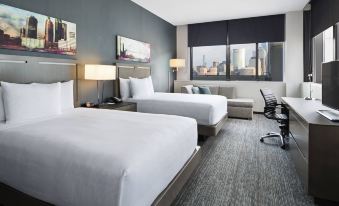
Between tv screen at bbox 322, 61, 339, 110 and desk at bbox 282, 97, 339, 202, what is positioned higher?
tv screen at bbox 322, 61, 339, 110

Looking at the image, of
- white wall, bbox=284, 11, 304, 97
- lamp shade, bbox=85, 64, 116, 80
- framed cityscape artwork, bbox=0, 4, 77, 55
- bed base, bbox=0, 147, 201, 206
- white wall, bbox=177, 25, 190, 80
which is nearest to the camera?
bed base, bbox=0, 147, 201, 206

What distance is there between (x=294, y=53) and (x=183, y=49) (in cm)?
340

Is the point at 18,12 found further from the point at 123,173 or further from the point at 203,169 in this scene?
the point at 203,169

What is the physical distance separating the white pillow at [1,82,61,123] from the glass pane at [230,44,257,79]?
19.2ft

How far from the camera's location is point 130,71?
500 cm

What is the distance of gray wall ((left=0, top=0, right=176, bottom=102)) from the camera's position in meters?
3.23

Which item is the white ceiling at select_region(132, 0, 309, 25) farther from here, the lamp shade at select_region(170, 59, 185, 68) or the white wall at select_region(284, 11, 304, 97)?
the lamp shade at select_region(170, 59, 185, 68)

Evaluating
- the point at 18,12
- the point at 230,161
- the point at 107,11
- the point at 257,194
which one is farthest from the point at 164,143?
the point at 107,11

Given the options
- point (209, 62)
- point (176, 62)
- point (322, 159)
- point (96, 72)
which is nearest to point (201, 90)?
point (176, 62)

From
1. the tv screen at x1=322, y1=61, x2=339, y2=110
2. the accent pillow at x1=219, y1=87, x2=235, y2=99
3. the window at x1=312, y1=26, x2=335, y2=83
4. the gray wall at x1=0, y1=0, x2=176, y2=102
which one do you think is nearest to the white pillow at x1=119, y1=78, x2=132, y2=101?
the gray wall at x1=0, y1=0, x2=176, y2=102

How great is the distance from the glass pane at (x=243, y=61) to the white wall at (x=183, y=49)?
58.9 inches

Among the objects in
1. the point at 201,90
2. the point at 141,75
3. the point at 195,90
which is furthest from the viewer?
the point at 201,90

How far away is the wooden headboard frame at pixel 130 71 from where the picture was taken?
460 cm

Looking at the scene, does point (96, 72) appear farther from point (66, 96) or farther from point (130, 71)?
point (130, 71)
